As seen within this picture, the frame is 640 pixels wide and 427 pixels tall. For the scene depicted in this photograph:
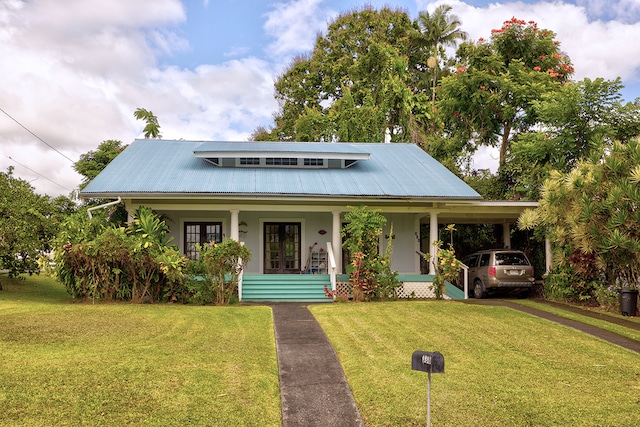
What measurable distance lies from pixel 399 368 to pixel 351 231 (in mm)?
7926

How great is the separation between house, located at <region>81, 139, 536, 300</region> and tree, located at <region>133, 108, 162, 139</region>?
1097 cm

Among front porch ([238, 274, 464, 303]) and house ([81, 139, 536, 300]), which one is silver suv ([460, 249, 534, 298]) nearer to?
front porch ([238, 274, 464, 303])

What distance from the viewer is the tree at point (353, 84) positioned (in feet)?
98.7

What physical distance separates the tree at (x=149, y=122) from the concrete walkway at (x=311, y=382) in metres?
24.7

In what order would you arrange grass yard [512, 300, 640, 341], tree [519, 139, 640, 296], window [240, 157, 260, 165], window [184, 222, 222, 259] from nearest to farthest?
grass yard [512, 300, 640, 341]
tree [519, 139, 640, 296]
window [184, 222, 222, 259]
window [240, 157, 260, 165]

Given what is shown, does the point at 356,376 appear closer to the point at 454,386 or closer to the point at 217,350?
the point at 454,386

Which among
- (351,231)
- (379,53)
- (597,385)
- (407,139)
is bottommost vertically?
(597,385)

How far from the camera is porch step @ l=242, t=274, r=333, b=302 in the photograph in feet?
50.1

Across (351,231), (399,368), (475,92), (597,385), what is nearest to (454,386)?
(399,368)

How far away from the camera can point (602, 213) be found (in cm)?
1304

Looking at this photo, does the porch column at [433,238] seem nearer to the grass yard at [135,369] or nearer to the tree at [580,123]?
the tree at [580,123]

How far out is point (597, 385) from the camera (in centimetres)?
687

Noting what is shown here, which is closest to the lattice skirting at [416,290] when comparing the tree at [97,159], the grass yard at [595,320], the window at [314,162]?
the grass yard at [595,320]

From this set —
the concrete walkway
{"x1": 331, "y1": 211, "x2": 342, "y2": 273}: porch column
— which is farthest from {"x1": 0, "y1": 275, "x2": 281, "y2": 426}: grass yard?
{"x1": 331, "y1": 211, "x2": 342, "y2": 273}: porch column
